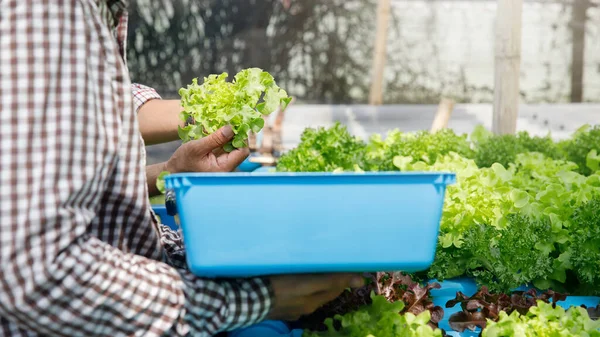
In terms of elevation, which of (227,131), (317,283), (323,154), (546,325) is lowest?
(546,325)

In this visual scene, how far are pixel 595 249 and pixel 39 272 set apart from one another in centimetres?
179

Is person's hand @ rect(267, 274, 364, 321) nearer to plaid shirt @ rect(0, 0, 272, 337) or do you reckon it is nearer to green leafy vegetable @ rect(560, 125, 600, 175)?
plaid shirt @ rect(0, 0, 272, 337)

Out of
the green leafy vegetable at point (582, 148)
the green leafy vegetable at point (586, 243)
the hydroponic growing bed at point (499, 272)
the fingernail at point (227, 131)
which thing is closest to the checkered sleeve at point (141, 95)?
the fingernail at point (227, 131)

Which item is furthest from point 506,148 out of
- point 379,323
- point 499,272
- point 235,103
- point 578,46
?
point 578,46

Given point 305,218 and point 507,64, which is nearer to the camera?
point 305,218

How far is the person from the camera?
1.17 meters

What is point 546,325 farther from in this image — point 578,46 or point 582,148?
point 578,46

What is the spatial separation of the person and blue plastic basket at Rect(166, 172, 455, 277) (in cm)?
11

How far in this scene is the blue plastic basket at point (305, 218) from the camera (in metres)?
1.28

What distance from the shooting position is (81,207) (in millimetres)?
1250

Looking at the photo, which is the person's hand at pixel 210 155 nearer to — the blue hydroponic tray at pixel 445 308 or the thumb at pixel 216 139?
the thumb at pixel 216 139

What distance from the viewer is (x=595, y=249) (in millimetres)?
2371

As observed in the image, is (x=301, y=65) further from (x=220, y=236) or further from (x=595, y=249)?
(x=220, y=236)

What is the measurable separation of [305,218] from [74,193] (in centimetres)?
38
